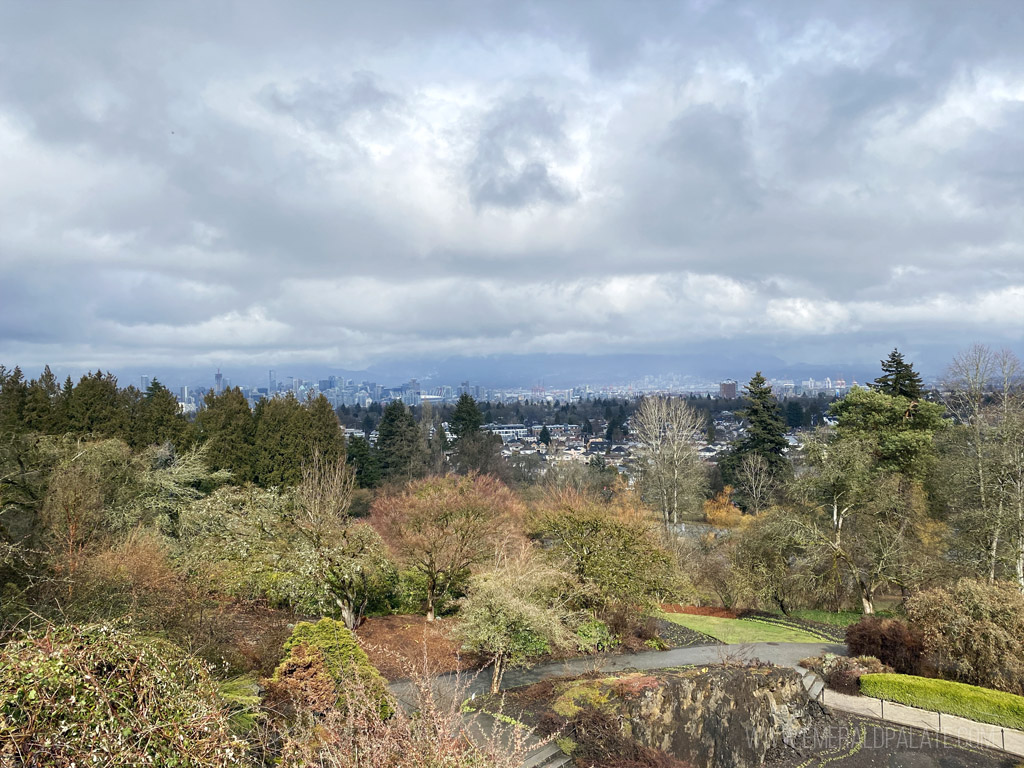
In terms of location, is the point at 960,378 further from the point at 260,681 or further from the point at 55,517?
the point at 55,517

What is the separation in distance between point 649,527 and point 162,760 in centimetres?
1703

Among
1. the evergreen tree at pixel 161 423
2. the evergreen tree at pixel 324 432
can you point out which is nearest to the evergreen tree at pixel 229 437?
the evergreen tree at pixel 161 423

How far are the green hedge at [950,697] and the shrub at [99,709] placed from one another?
15076 millimetres

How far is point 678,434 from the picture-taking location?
3741 cm

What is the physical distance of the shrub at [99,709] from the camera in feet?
13.3

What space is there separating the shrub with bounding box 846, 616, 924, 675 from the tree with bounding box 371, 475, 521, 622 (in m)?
10.4

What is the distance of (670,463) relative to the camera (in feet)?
123

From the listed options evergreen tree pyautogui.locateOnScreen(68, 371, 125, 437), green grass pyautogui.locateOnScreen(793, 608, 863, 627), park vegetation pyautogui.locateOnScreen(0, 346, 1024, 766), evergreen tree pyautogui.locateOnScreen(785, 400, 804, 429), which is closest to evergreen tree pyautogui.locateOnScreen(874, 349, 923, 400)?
park vegetation pyautogui.locateOnScreen(0, 346, 1024, 766)

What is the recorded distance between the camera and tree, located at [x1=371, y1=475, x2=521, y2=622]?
18.5m

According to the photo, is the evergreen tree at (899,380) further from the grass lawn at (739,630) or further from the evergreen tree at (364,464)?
the evergreen tree at (364,464)

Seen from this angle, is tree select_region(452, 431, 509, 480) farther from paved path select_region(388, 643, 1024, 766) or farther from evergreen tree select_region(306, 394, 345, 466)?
paved path select_region(388, 643, 1024, 766)

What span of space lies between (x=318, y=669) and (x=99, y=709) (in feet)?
22.6

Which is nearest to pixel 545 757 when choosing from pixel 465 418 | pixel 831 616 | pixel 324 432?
pixel 831 616

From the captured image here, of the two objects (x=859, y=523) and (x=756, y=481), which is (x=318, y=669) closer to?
(x=859, y=523)
